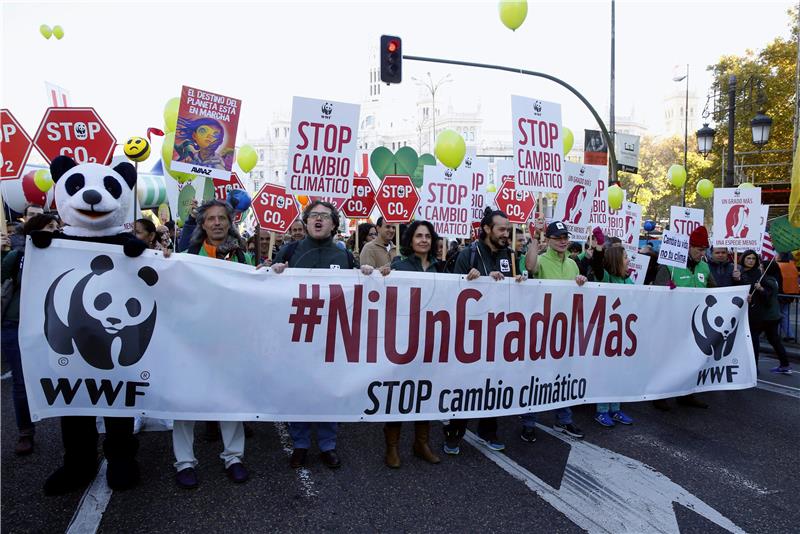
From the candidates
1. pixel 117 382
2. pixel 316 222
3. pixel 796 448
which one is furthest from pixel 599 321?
pixel 117 382

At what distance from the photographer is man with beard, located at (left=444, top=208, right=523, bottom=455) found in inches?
187

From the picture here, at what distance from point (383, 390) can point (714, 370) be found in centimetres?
346

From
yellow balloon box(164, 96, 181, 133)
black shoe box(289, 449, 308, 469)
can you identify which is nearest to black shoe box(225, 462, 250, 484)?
black shoe box(289, 449, 308, 469)

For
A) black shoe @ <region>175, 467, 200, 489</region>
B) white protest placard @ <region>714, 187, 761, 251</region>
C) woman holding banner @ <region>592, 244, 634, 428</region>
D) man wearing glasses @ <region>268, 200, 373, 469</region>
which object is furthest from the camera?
white protest placard @ <region>714, 187, 761, 251</region>

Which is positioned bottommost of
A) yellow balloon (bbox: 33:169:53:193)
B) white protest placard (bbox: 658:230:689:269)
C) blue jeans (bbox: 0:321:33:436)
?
blue jeans (bbox: 0:321:33:436)

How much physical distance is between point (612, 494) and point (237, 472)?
8.29ft

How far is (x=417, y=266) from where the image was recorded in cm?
472

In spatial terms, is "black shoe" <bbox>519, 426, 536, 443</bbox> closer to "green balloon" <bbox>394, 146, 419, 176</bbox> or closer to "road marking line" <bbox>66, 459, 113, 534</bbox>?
"road marking line" <bbox>66, 459, 113, 534</bbox>

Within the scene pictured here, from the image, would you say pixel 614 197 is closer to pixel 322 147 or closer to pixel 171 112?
pixel 322 147

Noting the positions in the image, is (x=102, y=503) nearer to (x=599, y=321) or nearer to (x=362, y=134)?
(x=599, y=321)

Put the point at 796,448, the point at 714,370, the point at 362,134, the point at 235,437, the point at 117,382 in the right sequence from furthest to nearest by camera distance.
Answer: the point at 362,134, the point at 714,370, the point at 796,448, the point at 235,437, the point at 117,382

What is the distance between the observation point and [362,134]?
381 feet

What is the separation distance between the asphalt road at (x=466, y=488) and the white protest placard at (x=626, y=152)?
1110 centimetres

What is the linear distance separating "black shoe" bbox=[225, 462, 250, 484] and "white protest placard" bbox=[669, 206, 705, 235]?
6324mm
